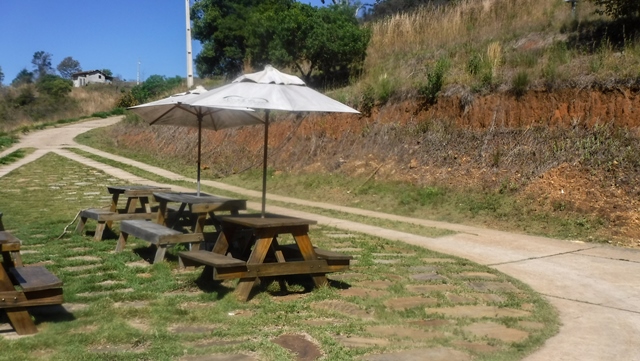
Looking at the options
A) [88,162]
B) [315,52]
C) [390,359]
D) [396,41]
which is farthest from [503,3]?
[390,359]

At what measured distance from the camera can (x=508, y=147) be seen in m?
14.0

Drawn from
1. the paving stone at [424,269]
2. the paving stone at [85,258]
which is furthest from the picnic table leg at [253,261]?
the paving stone at [85,258]

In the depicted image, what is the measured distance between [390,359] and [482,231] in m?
6.72

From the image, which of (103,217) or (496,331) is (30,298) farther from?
(103,217)

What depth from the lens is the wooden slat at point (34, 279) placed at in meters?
5.51

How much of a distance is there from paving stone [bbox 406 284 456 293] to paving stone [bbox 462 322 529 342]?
115 centimetres

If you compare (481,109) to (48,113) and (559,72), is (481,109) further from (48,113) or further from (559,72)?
(48,113)

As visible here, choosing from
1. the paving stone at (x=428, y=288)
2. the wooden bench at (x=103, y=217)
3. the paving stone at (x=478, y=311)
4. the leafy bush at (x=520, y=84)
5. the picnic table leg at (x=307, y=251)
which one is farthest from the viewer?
the leafy bush at (x=520, y=84)

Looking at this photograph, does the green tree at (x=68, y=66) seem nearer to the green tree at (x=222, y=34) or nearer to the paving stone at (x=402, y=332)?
the green tree at (x=222, y=34)

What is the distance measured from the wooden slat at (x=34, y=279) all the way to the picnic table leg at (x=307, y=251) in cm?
235

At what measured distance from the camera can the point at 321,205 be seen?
15.0m

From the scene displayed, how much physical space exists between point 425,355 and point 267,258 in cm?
264

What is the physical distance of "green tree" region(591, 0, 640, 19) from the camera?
15.0 m

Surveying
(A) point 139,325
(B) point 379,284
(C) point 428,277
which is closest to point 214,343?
(A) point 139,325
